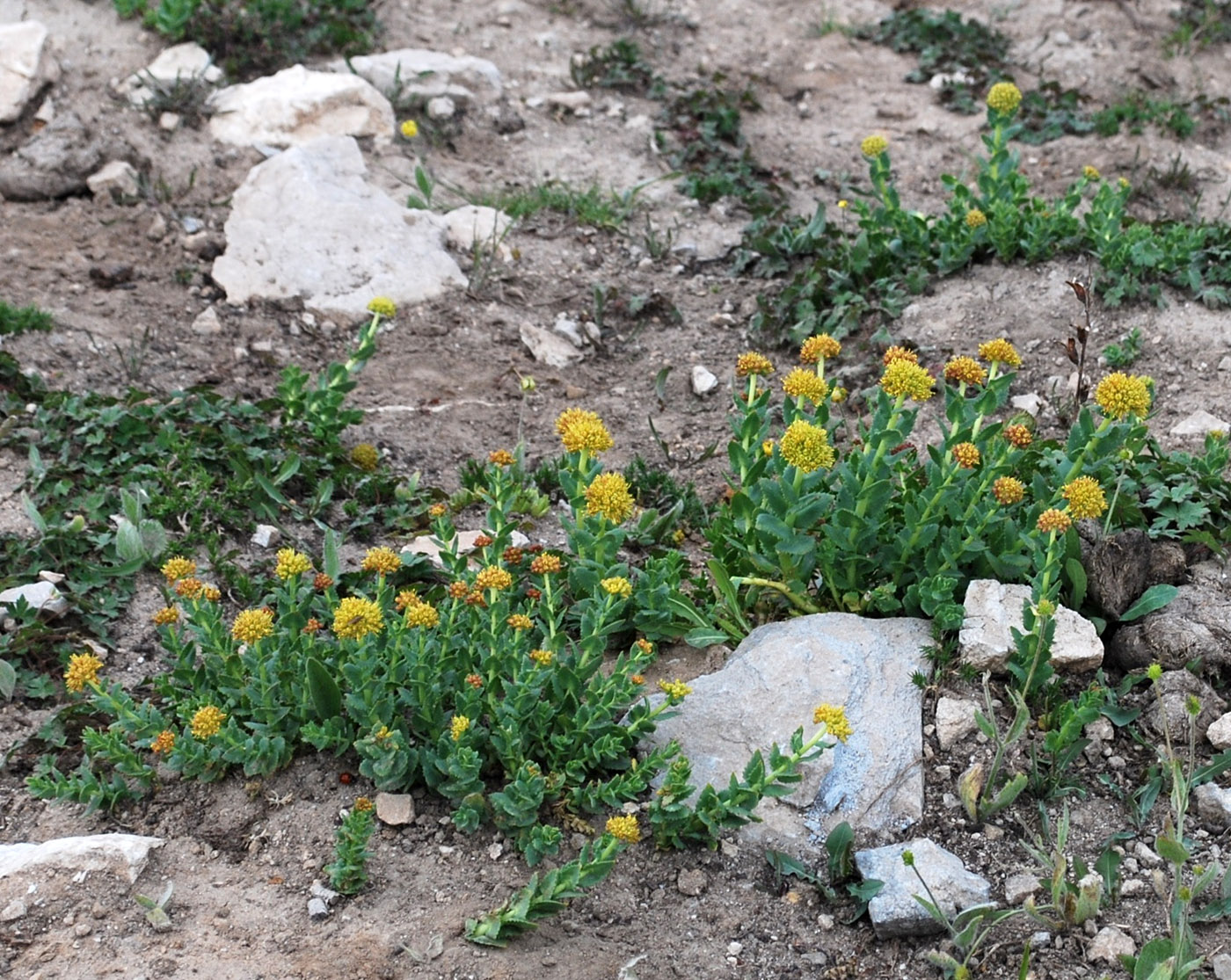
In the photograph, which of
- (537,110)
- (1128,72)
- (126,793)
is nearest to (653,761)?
(126,793)

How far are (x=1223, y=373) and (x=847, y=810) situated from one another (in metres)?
3.00

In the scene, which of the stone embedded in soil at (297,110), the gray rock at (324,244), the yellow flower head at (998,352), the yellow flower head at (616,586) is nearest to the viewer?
the yellow flower head at (616,586)

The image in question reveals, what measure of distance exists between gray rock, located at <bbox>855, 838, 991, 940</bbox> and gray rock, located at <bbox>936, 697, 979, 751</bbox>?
414 millimetres

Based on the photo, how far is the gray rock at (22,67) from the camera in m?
6.91

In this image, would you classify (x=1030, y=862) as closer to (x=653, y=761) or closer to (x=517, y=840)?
(x=653, y=761)

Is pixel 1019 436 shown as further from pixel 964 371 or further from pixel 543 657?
pixel 543 657

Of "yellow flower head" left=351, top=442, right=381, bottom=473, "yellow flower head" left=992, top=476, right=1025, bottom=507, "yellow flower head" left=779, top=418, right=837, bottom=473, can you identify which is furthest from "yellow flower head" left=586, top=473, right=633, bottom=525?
"yellow flower head" left=351, top=442, right=381, bottom=473

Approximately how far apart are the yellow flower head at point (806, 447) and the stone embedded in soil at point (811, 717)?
0.56m

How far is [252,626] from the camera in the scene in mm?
3488

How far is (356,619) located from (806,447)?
139 centimetres

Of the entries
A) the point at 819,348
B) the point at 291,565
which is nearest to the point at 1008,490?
the point at 819,348

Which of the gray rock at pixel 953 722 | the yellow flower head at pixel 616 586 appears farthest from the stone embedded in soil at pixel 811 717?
the yellow flower head at pixel 616 586

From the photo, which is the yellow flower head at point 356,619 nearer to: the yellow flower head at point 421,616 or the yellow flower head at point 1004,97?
the yellow flower head at point 421,616

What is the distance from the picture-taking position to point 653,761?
11.3 feet
